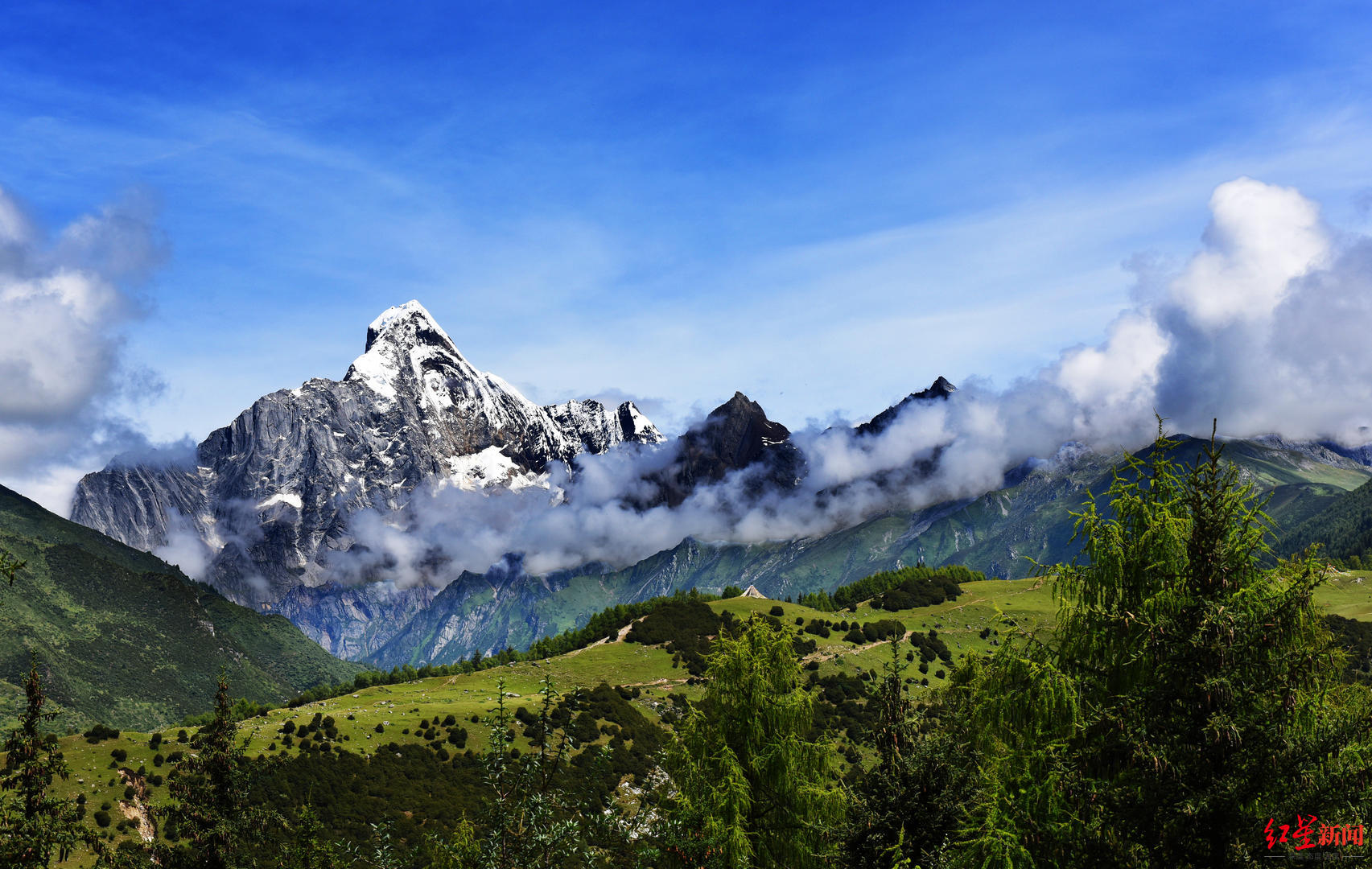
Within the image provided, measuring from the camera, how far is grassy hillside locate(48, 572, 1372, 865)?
307 feet

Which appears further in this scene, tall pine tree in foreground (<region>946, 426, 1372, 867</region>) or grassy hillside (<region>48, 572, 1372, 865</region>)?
grassy hillside (<region>48, 572, 1372, 865</region>)

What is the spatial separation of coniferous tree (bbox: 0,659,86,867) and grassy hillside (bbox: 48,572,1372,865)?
18324 mm

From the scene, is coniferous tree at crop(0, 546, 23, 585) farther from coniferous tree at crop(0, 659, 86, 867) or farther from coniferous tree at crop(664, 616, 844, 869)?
coniferous tree at crop(664, 616, 844, 869)

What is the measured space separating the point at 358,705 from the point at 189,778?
131 m

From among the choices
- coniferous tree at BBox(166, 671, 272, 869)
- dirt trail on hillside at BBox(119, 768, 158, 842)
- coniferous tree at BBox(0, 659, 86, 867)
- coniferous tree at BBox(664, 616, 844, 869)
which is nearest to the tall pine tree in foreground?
coniferous tree at BBox(664, 616, 844, 869)

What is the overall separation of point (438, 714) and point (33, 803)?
118946 millimetres

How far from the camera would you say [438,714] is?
447 feet

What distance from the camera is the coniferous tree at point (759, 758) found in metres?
29.2

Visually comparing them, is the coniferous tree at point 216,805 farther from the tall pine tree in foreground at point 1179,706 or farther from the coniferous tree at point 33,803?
the tall pine tree in foreground at point 1179,706

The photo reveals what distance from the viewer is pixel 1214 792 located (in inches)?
552

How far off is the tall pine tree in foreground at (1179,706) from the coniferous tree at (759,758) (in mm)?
11461

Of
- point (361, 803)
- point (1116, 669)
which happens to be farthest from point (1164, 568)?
point (361, 803)

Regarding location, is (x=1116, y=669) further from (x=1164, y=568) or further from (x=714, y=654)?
(x=714, y=654)

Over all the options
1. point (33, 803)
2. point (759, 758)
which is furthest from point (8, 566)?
point (759, 758)
